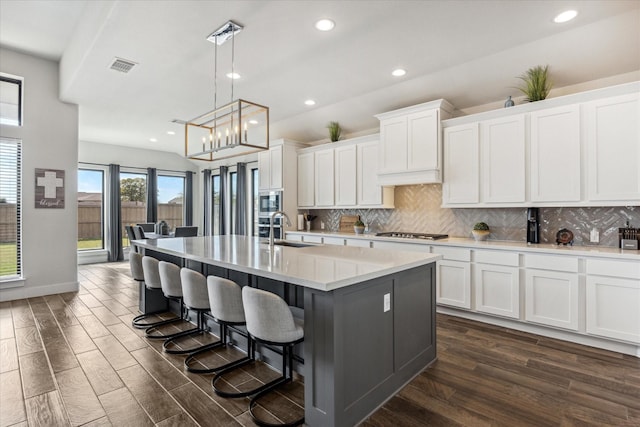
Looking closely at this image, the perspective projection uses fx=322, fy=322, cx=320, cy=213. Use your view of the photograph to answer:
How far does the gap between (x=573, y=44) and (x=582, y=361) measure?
2.95 metres

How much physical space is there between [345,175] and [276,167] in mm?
1522

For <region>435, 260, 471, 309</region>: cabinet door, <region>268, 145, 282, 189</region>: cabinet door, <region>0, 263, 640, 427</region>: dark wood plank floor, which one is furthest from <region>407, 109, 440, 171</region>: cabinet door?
<region>268, 145, 282, 189</region>: cabinet door

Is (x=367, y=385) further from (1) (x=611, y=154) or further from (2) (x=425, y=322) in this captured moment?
(1) (x=611, y=154)

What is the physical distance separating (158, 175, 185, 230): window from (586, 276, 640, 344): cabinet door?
30.6 feet

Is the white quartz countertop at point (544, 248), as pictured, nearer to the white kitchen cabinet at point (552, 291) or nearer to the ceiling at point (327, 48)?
the white kitchen cabinet at point (552, 291)

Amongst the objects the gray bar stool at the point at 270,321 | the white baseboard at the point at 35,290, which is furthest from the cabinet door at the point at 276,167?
the gray bar stool at the point at 270,321

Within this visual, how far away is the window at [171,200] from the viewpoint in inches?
362

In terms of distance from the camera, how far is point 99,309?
4.21 m

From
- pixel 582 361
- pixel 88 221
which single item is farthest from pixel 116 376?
pixel 88 221

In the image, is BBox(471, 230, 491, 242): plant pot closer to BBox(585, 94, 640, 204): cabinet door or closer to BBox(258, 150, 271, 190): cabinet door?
BBox(585, 94, 640, 204): cabinet door

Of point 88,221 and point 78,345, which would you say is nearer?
point 78,345

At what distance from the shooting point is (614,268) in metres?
2.91

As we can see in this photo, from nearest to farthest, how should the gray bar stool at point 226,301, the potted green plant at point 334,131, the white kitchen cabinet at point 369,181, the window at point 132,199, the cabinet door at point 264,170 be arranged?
1. the gray bar stool at point 226,301
2. the white kitchen cabinet at point 369,181
3. the potted green plant at point 334,131
4. the cabinet door at point 264,170
5. the window at point 132,199

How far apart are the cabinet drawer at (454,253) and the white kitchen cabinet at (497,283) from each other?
96mm
